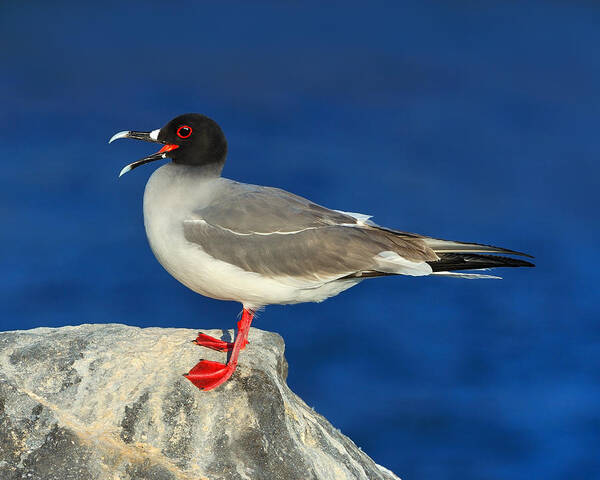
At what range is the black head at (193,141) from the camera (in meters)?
7.62

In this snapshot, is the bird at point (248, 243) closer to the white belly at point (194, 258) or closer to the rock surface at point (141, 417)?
the white belly at point (194, 258)

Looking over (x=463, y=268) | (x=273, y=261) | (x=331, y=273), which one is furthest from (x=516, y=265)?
(x=273, y=261)

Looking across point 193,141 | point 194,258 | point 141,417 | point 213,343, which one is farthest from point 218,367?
point 193,141

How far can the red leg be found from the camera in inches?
307

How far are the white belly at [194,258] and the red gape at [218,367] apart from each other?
0.60ft

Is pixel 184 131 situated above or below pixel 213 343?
above

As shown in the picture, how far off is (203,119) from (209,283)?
1.45 m

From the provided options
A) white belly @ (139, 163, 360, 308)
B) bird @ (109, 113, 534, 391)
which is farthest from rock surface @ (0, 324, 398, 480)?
white belly @ (139, 163, 360, 308)

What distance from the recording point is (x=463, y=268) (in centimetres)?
761

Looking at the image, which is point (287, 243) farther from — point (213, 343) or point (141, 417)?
point (141, 417)

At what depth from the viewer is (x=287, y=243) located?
733 cm

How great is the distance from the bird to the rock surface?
265mm

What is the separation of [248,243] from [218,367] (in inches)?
41.8

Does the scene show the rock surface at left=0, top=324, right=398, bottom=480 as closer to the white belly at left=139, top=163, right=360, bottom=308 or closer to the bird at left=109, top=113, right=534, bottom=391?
the bird at left=109, top=113, right=534, bottom=391
